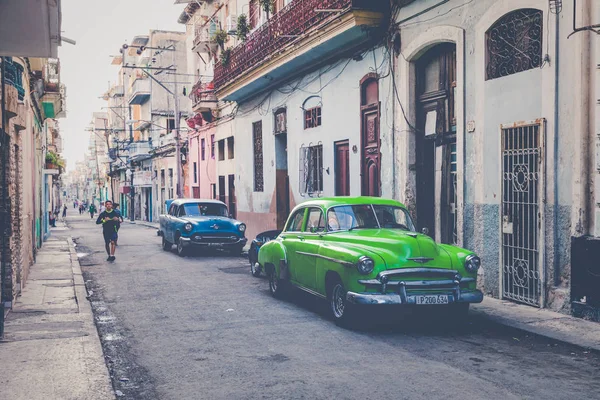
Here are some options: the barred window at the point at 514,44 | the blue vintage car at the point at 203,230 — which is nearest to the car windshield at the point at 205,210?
the blue vintage car at the point at 203,230

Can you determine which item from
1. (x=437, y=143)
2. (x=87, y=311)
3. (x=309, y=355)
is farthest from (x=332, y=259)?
(x=437, y=143)

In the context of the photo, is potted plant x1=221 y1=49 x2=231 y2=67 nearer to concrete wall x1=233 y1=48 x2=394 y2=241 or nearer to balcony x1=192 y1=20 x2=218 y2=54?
concrete wall x1=233 y1=48 x2=394 y2=241

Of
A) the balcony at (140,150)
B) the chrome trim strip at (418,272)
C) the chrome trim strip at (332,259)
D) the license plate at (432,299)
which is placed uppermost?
the balcony at (140,150)

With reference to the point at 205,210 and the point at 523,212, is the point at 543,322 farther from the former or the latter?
the point at 205,210

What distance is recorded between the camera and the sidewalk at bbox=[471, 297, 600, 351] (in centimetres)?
748

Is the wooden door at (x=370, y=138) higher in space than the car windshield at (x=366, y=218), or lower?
higher

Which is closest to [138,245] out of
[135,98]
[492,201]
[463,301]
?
[492,201]

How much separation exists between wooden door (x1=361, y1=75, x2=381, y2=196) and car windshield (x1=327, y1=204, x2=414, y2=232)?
5.12 meters

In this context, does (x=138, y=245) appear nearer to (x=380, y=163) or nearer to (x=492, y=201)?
(x=380, y=163)

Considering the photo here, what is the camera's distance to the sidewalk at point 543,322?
24.6 feet

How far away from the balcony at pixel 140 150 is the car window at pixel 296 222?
40.7 m

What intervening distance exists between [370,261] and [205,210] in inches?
480

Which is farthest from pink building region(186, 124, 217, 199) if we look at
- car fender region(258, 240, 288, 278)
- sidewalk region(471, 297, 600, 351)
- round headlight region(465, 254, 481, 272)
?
round headlight region(465, 254, 481, 272)

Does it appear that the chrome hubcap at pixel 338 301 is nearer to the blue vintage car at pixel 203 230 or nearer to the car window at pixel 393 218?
the car window at pixel 393 218
